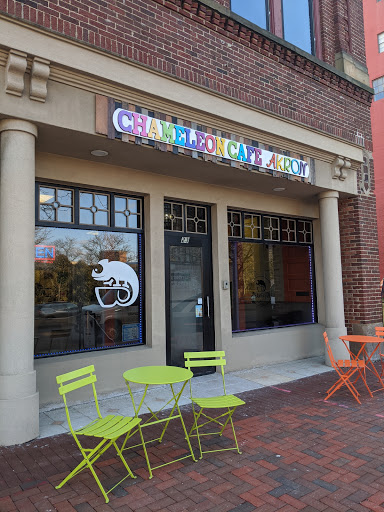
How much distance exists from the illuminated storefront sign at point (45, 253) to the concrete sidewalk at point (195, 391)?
6.45 ft

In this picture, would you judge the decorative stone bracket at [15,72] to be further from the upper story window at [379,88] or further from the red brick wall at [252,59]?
the upper story window at [379,88]

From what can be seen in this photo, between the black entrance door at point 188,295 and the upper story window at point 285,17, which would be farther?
the upper story window at point 285,17

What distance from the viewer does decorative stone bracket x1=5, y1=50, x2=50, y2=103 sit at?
14.0 ft

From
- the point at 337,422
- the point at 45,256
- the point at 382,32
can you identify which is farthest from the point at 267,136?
the point at 382,32

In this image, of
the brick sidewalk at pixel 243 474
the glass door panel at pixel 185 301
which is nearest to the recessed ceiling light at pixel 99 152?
the glass door panel at pixel 185 301

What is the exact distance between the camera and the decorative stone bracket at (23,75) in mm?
4258

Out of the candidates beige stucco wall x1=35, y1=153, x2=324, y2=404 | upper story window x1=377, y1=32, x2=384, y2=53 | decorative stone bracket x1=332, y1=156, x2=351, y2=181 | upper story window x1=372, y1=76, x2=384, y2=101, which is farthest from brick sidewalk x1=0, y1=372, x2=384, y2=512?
upper story window x1=377, y1=32, x2=384, y2=53

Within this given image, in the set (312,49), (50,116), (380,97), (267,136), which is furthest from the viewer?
(380,97)

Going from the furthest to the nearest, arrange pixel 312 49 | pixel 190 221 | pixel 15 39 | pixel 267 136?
pixel 312 49
pixel 190 221
pixel 267 136
pixel 15 39

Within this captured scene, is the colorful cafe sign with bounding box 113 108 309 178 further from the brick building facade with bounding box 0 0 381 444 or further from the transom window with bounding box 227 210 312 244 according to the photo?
the transom window with bounding box 227 210 312 244

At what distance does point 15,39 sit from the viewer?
14.0 feet

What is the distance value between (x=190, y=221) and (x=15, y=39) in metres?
3.83

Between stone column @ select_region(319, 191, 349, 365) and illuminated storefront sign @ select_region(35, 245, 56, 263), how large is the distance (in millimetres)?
5205

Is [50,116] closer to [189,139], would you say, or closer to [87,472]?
[189,139]
